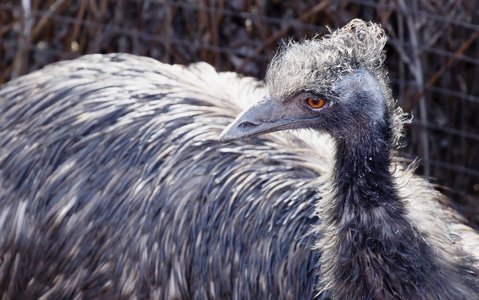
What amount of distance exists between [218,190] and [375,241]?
86 cm

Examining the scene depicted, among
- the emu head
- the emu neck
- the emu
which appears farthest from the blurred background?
the emu neck

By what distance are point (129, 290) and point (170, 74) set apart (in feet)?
3.77

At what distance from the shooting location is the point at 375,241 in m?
2.58

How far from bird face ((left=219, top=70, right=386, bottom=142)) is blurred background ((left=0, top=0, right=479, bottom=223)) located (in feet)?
7.33

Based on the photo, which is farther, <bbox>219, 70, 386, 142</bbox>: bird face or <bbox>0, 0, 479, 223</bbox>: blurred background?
<bbox>0, 0, 479, 223</bbox>: blurred background

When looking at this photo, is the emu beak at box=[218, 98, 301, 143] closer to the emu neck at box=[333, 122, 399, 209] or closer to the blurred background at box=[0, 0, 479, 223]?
the emu neck at box=[333, 122, 399, 209]

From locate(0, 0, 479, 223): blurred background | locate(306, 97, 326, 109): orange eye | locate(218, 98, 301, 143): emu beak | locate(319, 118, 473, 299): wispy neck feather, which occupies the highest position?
locate(0, 0, 479, 223): blurred background

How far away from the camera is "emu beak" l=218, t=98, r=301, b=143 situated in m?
2.64

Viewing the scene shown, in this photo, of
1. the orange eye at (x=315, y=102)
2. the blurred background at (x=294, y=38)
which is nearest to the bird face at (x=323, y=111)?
the orange eye at (x=315, y=102)

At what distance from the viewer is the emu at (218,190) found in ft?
8.54

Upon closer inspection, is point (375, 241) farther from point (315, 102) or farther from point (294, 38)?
point (294, 38)

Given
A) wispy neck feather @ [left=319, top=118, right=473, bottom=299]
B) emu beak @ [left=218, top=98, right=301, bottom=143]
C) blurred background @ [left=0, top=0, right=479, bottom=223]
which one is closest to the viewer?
wispy neck feather @ [left=319, top=118, right=473, bottom=299]

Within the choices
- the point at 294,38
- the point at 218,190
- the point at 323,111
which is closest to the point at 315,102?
the point at 323,111

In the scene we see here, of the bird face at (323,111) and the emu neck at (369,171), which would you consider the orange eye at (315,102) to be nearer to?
the bird face at (323,111)
